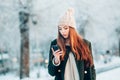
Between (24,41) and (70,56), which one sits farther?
(24,41)

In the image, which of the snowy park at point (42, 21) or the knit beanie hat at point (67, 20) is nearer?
the knit beanie hat at point (67, 20)

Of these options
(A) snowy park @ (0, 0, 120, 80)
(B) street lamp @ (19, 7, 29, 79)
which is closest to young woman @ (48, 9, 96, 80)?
(A) snowy park @ (0, 0, 120, 80)

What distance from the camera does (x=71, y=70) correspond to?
4.81 m

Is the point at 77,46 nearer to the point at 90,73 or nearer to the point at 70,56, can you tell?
the point at 70,56

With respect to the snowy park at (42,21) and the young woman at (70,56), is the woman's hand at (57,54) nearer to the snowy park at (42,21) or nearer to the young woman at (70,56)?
the young woman at (70,56)

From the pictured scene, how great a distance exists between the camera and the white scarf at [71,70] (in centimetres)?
480

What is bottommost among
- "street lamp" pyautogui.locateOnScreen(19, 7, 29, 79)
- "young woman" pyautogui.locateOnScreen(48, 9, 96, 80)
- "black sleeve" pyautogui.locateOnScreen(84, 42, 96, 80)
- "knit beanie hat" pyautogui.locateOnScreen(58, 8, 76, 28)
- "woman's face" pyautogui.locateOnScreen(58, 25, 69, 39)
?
"street lamp" pyautogui.locateOnScreen(19, 7, 29, 79)

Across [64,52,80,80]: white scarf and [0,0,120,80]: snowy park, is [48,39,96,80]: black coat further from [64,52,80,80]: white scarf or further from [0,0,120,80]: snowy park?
[0,0,120,80]: snowy park

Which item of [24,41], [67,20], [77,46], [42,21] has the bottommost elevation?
[24,41]

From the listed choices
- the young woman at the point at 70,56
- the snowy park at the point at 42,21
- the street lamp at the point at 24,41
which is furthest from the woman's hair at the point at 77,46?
the street lamp at the point at 24,41

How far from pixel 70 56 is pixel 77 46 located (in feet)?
0.47

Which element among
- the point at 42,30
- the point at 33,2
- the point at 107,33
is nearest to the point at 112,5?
the point at 107,33

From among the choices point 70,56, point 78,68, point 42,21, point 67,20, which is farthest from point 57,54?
point 42,21

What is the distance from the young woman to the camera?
480cm
